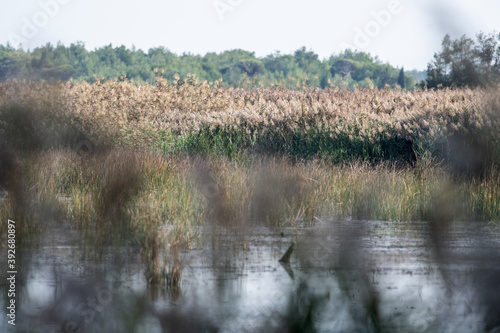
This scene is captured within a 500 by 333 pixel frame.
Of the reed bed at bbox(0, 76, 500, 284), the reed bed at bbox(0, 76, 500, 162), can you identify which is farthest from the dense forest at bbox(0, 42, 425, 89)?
the reed bed at bbox(0, 76, 500, 284)

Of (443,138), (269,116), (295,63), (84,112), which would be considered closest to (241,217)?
(443,138)

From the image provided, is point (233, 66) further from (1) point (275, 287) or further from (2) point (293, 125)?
(1) point (275, 287)

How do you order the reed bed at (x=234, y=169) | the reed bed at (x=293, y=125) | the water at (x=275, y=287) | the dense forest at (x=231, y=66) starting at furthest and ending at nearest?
the dense forest at (x=231, y=66)
the reed bed at (x=293, y=125)
the reed bed at (x=234, y=169)
the water at (x=275, y=287)

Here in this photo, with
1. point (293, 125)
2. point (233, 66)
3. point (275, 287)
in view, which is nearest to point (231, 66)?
point (233, 66)

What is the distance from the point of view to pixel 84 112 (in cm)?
2044

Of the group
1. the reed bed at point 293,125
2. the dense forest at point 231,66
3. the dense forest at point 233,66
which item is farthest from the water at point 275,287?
the dense forest at point 233,66

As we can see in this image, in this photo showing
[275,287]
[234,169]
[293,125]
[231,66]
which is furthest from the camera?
[231,66]

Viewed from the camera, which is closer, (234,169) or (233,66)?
(234,169)

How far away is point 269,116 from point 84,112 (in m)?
5.44

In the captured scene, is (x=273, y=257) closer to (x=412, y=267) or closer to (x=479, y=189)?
(x=412, y=267)

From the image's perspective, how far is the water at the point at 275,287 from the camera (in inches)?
178

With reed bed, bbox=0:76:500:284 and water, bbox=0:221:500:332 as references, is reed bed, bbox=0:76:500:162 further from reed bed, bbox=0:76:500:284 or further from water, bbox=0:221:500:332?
water, bbox=0:221:500:332

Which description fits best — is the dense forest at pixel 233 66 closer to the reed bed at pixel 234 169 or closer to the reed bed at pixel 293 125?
the reed bed at pixel 293 125

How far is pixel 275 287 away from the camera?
20.0 ft
